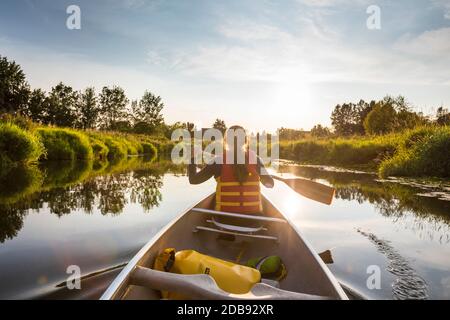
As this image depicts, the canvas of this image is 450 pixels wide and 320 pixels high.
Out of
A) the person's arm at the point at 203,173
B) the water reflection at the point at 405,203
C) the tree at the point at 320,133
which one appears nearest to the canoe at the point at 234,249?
the person's arm at the point at 203,173

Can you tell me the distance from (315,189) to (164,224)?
99.3 inches

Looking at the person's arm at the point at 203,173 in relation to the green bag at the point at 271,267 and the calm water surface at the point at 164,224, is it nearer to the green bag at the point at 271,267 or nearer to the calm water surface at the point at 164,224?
the calm water surface at the point at 164,224

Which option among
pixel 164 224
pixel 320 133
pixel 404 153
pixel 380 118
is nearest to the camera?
pixel 164 224

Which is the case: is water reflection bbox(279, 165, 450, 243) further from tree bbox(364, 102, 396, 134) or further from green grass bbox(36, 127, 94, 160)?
tree bbox(364, 102, 396, 134)

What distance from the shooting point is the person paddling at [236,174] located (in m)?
4.07

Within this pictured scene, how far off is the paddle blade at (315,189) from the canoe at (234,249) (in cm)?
57

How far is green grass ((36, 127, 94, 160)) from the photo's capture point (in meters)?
16.1

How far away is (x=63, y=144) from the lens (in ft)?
55.4

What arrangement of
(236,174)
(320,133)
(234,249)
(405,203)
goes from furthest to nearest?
(320,133)
(405,203)
(236,174)
(234,249)

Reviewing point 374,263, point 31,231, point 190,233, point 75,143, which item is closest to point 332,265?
point 374,263

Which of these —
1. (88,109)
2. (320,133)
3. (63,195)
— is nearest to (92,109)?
(88,109)

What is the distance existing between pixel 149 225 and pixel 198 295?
149 inches

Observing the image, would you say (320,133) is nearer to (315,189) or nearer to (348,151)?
(348,151)

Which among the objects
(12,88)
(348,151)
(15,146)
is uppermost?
(12,88)
